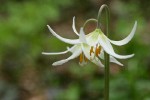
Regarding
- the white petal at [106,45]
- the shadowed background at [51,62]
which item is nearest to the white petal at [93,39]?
the white petal at [106,45]

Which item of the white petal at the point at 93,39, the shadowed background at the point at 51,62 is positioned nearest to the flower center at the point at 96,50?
the white petal at the point at 93,39

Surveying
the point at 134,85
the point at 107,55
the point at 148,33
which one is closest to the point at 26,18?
the point at 148,33

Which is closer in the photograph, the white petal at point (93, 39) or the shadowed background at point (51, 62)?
the white petal at point (93, 39)

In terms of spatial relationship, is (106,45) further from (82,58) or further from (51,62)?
(51,62)

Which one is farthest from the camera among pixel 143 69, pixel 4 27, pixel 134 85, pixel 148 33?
pixel 148 33

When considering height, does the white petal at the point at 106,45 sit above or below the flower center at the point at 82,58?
above

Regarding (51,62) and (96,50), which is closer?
(96,50)

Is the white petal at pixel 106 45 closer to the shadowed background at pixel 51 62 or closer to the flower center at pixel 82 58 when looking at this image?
the flower center at pixel 82 58

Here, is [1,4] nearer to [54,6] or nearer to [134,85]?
[54,6]

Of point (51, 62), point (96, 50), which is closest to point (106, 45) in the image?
point (96, 50)
